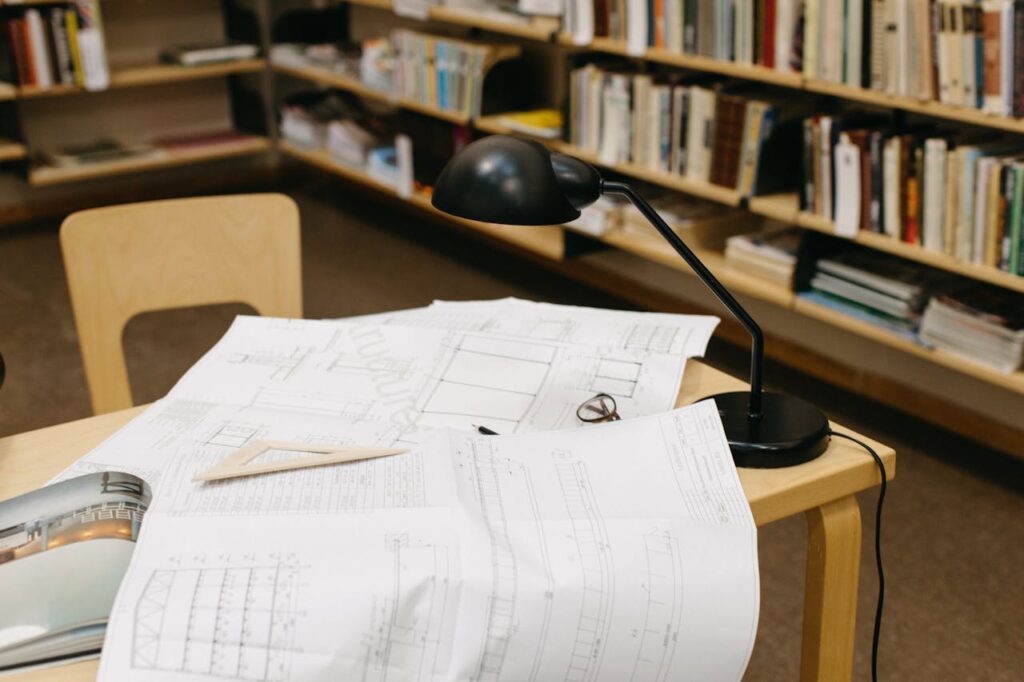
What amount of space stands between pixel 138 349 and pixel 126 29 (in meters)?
1.82

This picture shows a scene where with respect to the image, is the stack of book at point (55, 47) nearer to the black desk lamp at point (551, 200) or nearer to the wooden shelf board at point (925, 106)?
the wooden shelf board at point (925, 106)

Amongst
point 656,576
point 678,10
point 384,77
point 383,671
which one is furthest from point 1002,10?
A: point 384,77

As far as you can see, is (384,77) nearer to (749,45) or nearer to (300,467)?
(749,45)

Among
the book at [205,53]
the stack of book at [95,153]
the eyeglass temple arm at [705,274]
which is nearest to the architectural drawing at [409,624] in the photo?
the eyeglass temple arm at [705,274]

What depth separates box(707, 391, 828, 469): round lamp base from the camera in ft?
3.59

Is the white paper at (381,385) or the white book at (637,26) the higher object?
the white book at (637,26)

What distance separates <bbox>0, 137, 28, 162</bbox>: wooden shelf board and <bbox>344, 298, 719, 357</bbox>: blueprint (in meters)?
3.16

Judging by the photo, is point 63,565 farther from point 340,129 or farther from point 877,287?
point 340,129

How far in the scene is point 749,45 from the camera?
2.74 metres

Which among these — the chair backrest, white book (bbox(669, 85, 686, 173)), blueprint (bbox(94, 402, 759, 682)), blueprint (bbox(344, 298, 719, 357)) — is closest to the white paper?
blueprint (bbox(344, 298, 719, 357))

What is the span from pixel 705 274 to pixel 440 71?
275cm

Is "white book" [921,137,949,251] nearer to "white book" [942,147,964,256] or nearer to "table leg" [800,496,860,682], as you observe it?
"white book" [942,147,964,256]

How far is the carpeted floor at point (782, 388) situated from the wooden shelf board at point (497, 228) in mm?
129

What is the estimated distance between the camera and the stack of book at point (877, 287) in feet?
8.38
